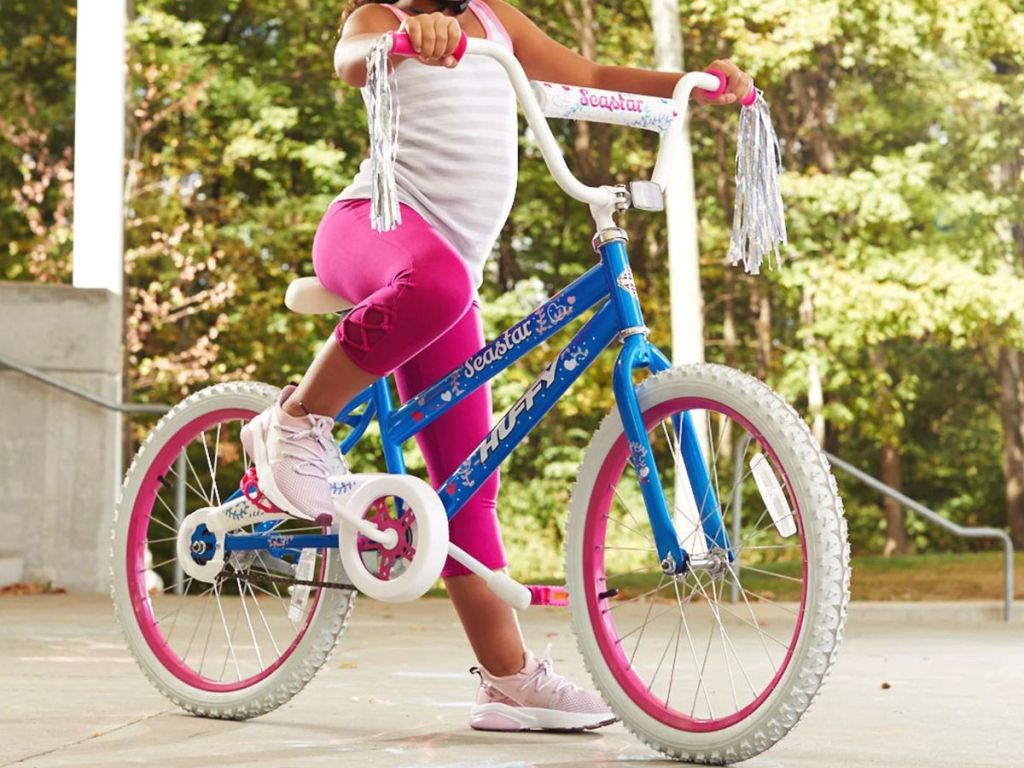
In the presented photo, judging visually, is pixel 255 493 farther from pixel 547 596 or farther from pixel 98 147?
pixel 98 147

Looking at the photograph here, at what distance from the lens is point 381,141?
3387mm

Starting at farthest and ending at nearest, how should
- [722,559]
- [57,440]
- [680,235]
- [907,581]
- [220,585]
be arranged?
[680,235]
[907,581]
[57,440]
[220,585]
[722,559]

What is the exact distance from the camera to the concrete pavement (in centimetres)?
347

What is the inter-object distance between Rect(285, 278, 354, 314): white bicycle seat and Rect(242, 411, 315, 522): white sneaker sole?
26 centimetres

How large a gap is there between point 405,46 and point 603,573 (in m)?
1.12

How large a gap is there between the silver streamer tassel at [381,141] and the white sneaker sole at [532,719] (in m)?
1.15

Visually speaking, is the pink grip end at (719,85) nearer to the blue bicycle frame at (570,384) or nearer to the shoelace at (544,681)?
the blue bicycle frame at (570,384)

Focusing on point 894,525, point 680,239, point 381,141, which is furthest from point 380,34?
point 894,525

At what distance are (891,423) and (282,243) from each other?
8229mm

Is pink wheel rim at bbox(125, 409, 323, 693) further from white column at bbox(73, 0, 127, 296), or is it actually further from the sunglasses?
white column at bbox(73, 0, 127, 296)

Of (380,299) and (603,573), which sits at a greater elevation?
(380,299)

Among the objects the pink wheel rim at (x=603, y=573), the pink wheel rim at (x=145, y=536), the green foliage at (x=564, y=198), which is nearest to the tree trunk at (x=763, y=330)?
the green foliage at (x=564, y=198)

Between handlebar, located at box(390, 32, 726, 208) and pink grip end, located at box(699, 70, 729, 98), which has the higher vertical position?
pink grip end, located at box(699, 70, 729, 98)

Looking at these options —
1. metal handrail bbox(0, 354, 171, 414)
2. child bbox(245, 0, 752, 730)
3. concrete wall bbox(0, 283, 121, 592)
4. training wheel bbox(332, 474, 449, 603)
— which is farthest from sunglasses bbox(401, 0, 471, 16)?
concrete wall bbox(0, 283, 121, 592)
